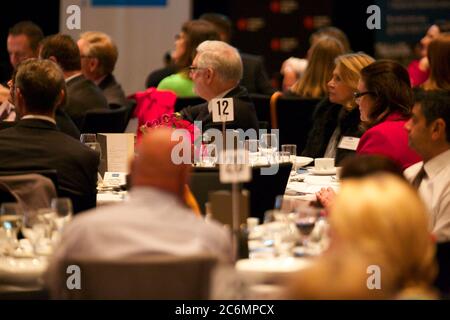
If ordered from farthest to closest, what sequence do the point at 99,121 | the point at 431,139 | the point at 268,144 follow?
the point at 99,121, the point at 268,144, the point at 431,139

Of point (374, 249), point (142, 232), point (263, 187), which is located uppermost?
point (374, 249)

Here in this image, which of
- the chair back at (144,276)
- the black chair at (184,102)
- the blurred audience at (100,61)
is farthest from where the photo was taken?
the blurred audience at (100,61)

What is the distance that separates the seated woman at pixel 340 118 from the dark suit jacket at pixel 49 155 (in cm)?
212

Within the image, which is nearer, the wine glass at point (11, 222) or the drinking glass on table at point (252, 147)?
the wine glass at point (11, 222)

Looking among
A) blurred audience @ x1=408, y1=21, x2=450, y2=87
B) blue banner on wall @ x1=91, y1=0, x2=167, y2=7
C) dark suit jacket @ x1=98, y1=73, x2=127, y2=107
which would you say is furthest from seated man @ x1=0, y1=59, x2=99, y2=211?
blue banner on wall @ x1=91, y1=0, x2=167, y2=7

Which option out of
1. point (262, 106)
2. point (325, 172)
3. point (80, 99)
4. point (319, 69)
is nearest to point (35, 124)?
point (325, 172)

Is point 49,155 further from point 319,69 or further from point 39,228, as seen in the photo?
point 319,69

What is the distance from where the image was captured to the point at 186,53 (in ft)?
32.3

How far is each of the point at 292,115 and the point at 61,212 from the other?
489cm

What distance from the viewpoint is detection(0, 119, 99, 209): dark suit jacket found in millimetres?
5379

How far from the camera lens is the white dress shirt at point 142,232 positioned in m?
3.41

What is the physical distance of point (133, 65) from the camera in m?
13.9

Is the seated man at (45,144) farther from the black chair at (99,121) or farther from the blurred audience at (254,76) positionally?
the blurred audience at (254,76)

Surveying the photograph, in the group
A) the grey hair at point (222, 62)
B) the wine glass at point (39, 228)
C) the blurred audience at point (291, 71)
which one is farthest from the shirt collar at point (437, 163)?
the blurred audience at point (291, 71)
